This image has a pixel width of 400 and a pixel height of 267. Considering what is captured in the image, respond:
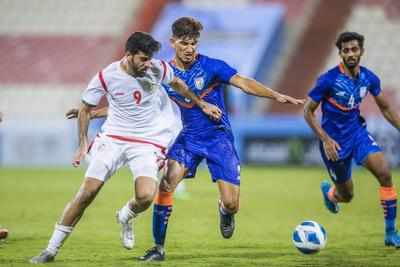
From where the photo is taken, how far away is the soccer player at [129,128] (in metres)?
7.38

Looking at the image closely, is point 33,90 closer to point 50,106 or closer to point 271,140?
point 50,106

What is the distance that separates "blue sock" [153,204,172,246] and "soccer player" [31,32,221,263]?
7.7 inches

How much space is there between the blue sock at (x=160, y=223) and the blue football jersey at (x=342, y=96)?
6.71 feet

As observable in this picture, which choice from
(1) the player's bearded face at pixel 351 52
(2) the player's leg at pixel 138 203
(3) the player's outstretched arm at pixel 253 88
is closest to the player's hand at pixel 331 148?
(1) the player's bearded face at pixel 351 52

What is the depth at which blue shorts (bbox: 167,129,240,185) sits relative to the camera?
8266mm

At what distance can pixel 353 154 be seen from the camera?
9180 mm

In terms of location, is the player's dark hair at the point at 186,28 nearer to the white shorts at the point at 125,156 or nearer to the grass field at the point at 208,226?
the white shorts at the point at 125,156

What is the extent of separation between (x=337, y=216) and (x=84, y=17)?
17437mm

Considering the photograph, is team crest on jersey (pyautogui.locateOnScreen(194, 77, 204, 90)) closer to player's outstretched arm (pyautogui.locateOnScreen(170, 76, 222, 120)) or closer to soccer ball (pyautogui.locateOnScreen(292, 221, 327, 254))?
player's outstretched arm (pyautogui.locateOnScreen(170, 76, 222, 120))

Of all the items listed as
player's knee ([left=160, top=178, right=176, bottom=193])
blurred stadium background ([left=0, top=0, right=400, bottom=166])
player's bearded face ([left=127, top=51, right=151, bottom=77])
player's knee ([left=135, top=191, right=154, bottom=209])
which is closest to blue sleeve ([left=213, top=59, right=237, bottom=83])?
player's bearded face ([left=127, top=51, right=151, bottom=77])

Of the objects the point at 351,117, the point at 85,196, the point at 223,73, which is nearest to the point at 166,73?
the point at 223,73

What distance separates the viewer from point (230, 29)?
26.0m

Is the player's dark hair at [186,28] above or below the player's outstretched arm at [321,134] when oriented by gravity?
above

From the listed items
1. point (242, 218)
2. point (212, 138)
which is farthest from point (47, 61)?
point (212, 138)
